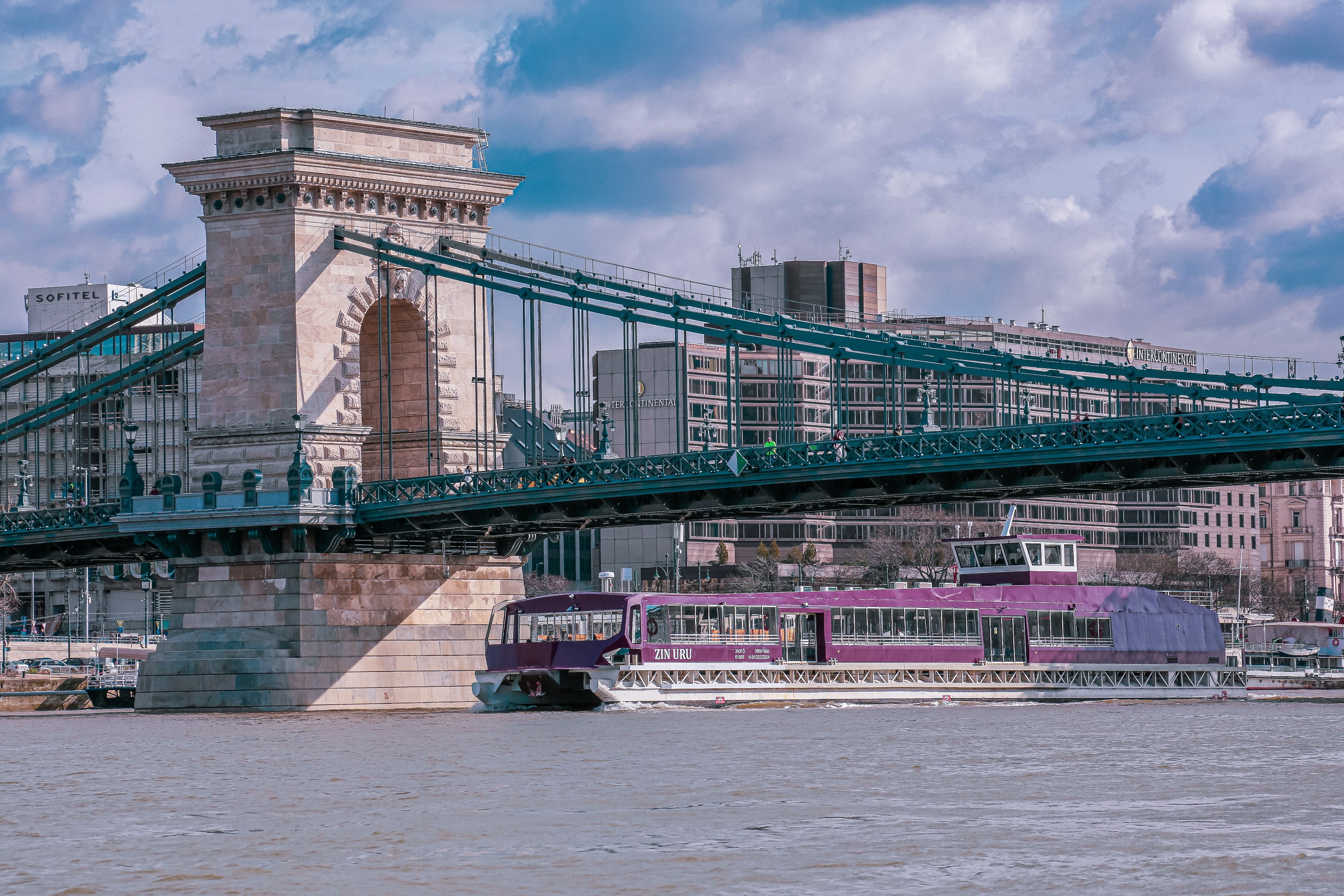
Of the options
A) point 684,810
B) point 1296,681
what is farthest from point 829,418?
point 684,810

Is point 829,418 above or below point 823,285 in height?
below

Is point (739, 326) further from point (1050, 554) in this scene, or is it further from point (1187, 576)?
point (1187, 576)

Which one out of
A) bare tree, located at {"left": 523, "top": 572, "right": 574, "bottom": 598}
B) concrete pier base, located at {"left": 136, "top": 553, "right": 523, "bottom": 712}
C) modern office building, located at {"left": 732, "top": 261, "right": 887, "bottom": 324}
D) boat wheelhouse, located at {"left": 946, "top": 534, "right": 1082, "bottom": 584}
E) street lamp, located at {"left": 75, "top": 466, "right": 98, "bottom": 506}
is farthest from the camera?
modern office building, located at {"left": 732, "top": 261, "right": 887, "bottom": 324}

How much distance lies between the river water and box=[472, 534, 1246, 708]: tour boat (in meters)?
8.70

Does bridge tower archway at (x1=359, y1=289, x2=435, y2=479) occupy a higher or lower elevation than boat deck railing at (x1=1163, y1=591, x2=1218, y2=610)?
higher

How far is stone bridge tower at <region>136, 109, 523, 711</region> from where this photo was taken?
69875mm

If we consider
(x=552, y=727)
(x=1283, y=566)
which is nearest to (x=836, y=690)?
(x=552, y=727)

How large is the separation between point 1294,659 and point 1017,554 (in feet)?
125

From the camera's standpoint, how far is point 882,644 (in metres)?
71.1

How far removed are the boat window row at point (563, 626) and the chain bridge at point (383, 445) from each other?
369 centimetres

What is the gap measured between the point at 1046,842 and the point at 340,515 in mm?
42899

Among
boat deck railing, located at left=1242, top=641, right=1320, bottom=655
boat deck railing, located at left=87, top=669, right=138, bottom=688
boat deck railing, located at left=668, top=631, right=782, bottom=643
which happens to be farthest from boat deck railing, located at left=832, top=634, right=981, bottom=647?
boat deck railing, located at left=1242, top=641, right=1320, bottom=655

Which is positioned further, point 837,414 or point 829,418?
point 829,418

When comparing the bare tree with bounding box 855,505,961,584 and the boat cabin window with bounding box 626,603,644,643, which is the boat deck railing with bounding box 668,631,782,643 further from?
the bare tree with bounding box 855,505,961,584
